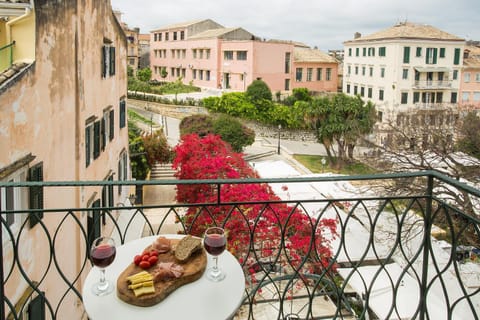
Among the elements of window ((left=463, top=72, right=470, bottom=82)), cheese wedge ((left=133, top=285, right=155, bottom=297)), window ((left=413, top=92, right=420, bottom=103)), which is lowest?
cheese wedge ((left=133, top=285, right=155, bottom=297))

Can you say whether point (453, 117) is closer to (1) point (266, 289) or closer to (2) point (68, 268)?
(1) point (266, 289)

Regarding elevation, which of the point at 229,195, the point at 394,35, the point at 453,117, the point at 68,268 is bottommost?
the point at 68,268

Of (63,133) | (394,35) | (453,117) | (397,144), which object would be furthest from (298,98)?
(63,133)

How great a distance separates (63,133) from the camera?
9.99m

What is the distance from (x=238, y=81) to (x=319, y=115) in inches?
734

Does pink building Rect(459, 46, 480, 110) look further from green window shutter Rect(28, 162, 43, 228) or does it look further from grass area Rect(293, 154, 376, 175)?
green window shutter Rect(28, 162, 43, 228)

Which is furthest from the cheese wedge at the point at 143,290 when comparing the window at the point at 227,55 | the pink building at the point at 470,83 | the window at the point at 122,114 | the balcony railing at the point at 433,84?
the window at the point at 227,55

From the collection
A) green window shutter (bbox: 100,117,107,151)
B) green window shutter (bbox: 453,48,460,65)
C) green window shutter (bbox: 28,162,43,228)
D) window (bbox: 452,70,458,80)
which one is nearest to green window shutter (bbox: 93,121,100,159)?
green window shutter (bbox: 100,117,107,151)

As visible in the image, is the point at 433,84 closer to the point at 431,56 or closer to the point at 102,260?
the point at 431,56

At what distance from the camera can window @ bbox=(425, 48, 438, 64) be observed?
46.2 meters

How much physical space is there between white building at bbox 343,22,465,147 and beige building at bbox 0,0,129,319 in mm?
36364

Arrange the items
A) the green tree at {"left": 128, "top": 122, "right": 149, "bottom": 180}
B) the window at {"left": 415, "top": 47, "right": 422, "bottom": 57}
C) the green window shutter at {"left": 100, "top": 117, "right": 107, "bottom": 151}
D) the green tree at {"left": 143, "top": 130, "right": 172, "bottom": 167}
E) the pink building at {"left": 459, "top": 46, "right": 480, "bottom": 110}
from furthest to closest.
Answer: the pink building at {"left": 459, "top": 46, "right": 480, "bottom": 110} → the window at {"left": 415, "top": 47, "right": 422, "bottom": 57} → the green tree at {"left": 143, "top": 130, "right": 172, "bottom": 167} → the green tree at {"left": 128, "top": 122, "right": 149, "bottom": 180} → the green window shutter at {"left": 100, "top": 117, "right": 107, "bottom": 151}

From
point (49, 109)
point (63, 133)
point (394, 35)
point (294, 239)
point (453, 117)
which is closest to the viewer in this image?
point (49, 109)

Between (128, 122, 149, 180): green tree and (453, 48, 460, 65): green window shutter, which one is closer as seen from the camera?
(128, 122, 149, 180): green tree
